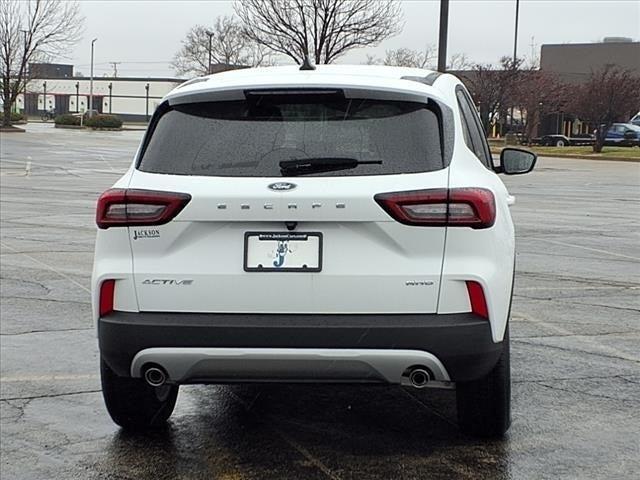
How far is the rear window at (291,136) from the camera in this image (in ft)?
13.4

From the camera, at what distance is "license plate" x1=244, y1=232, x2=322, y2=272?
13.0ft

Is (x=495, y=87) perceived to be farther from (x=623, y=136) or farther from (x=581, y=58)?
(x=581, y=58)

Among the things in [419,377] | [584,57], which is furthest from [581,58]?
[419,377]

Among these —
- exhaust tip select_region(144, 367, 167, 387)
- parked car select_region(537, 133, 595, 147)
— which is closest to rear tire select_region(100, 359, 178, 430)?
exhaust tip select_region(144, 367, 167, 387)

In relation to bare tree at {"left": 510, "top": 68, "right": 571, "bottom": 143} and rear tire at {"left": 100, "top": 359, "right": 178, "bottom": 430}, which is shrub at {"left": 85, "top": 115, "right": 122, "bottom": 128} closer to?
bare tree at {"left": 510, "top": 68, "right": 571, "bottom": 143}

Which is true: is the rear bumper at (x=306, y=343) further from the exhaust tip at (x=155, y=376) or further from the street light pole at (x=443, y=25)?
the street light pole at (x=443, y=25)

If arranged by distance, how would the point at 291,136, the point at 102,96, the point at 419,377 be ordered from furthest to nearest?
the point at 102,96
the point at 291,136
the point at 419,377

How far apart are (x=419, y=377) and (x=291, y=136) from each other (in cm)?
115

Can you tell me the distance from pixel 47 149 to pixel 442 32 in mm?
23701

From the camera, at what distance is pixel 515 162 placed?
21.3ft

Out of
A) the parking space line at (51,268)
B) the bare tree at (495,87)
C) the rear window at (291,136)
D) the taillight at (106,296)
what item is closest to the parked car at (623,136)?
the bare tree at (495,87)

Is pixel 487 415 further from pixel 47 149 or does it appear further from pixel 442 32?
pixel 47 149

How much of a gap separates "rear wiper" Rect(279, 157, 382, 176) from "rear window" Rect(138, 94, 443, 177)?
15mm

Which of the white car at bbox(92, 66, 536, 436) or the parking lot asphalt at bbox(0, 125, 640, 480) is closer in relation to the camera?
the white car at bbox(92, 66, 536, 436)
